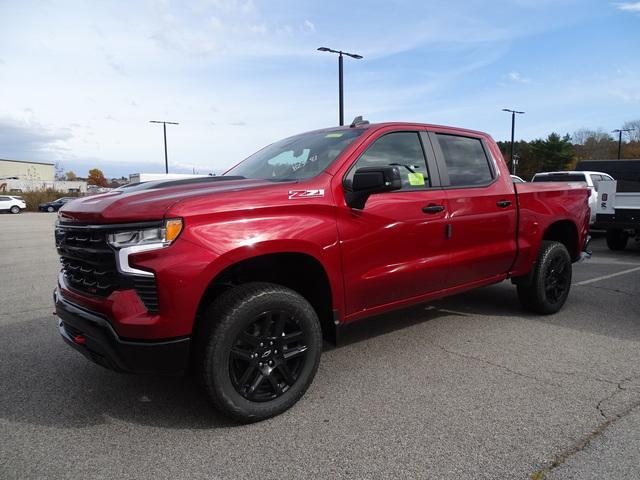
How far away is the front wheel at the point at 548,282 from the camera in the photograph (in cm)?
498

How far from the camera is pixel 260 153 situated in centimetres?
453

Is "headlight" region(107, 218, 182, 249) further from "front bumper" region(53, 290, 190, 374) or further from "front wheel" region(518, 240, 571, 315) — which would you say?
"front wheel" region(518, 240, 571, 315)

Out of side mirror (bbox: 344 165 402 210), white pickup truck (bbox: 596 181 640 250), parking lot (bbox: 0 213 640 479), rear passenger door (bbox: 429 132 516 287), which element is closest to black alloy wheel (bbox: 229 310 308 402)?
parking lot (bbox: 0 213 640 479)

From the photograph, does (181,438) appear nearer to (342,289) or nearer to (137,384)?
(137,384)

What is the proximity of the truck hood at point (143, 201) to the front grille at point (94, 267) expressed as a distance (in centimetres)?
8

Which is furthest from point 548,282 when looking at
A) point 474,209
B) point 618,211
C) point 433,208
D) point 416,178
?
point 618,211

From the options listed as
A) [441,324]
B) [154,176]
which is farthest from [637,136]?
[441,324]

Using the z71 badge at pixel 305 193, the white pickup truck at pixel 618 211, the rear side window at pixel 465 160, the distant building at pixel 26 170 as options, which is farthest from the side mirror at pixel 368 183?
the distant building at pixel 26 170

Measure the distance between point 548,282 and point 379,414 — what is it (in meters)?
2.96

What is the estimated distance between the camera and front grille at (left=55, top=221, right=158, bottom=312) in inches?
103

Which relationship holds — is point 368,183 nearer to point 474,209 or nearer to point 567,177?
point 474,209

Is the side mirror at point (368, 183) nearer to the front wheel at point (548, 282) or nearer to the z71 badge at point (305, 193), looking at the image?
the z71 badge at point (305, 193)

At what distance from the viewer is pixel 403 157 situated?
3.93 meters

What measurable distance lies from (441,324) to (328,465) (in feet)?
8.84
